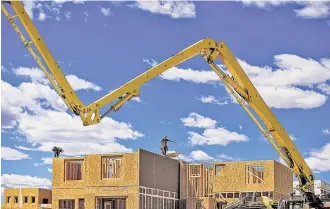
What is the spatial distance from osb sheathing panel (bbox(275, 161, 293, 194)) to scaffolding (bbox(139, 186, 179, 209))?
8.28 m

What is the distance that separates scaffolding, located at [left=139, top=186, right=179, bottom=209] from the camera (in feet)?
143

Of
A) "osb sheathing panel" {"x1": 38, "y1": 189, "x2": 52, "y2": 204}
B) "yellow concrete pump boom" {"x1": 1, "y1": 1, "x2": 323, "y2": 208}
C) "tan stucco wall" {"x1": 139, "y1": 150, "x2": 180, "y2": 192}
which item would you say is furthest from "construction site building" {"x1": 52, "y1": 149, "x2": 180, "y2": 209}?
"yellow concrete pump boom" {"x1": 1, "y1": 1, "x2": 323, "y2": 208}

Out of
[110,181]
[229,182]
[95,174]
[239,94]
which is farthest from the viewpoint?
[229,182]

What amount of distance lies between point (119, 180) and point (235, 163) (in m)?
10.0

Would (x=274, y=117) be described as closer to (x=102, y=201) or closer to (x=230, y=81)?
(x=230, y=81)

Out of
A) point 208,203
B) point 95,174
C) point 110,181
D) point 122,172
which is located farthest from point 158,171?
point 95,174

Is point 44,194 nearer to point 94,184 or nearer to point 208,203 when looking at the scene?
point 94,184

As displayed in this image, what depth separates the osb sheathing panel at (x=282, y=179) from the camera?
4781 centimetres

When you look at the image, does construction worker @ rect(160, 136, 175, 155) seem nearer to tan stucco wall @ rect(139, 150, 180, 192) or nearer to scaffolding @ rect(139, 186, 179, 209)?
tan stucco wall @ rect(139, 150, 180, 192)

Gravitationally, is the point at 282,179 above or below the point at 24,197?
above

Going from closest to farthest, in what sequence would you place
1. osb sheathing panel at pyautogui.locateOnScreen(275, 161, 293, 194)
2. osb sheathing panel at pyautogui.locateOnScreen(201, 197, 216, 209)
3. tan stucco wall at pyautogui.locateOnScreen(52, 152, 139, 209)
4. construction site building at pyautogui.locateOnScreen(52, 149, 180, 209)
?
1. tan stucco wall at pyautogui.locateOnScreen(52, 152, 139, 209)
2. construction site building at pyautogui.locateOnScreen(52, 149, 180, 209)
3. osb sheathing panel at pyautogui.locateOnScreen(201, 197, 216, 209)
4. osb sheathing panel at pyautogui.locateOnScreen(275, 161, 293, 194)

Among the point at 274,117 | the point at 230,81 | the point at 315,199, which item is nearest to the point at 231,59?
the point at 230,81

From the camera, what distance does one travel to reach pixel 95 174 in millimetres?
44094

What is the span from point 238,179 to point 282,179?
4.04 meters
